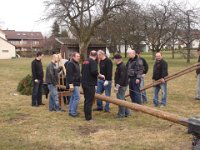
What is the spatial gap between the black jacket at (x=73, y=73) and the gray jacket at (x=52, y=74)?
2.81 feet

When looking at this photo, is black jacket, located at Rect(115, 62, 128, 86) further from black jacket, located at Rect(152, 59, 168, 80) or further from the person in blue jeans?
black jacket, located at Rect(152, 59, 168, 80)

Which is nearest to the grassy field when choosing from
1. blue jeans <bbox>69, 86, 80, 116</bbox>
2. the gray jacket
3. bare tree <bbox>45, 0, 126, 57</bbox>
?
blue jeans <bbox>69, 86, 80, 116</bbox>

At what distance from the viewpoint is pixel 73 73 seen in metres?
8.97

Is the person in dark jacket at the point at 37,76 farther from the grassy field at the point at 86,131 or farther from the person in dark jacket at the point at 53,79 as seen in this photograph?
the person in dark jacket at the point at 53,79

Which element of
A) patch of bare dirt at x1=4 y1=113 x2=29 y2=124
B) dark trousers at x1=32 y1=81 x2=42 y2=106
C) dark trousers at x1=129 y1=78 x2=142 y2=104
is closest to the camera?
patch of bare dirt at x1=4 y1=113 x2=29 y2=124

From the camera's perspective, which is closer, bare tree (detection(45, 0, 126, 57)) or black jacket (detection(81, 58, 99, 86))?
black jacket (detection(81, 58, 99, 86))

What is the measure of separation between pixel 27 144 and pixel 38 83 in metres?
4.14

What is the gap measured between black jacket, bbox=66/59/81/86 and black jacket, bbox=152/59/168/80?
2803 mm

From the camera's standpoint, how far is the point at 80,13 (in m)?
35.3

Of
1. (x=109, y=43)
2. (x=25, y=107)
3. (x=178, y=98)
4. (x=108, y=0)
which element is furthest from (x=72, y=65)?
(x=109, y=43)

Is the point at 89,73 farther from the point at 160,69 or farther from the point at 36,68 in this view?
the point at 160,69

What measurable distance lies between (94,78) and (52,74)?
1736 millimetres

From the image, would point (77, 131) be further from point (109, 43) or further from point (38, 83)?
point (109, 43)

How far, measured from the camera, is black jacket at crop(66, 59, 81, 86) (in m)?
8.90
